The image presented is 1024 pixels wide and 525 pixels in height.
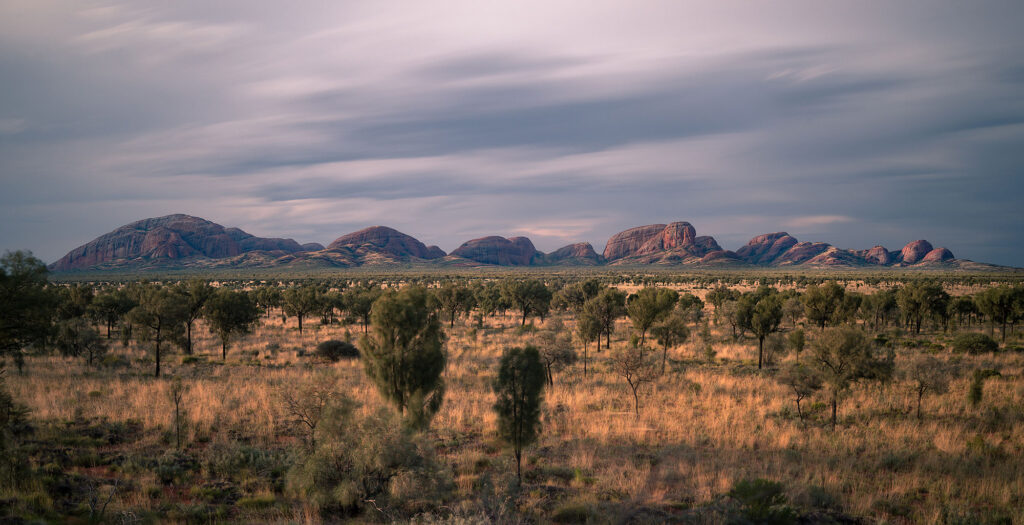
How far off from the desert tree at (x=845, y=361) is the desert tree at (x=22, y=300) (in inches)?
1010

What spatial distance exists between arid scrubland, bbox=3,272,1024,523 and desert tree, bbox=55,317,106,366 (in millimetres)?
1030

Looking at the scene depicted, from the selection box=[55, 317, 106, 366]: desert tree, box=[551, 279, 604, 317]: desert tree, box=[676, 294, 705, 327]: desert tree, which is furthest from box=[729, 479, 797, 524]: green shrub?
box=[551, 279, 604, 317]: desert tree

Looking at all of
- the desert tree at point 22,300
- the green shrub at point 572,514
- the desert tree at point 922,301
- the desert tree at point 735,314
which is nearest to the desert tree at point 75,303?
the desert tree at point 22,300

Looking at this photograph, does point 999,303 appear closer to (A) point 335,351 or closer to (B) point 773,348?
(B) point 773,348

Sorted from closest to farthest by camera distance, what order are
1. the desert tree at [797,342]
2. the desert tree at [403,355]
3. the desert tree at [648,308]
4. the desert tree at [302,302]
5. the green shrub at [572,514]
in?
the green shrub at [572,514] < the desert tree at [403,355] < the desert tree at [797,342] < the desert tree at [648,308] < the desert tree at [302,302]

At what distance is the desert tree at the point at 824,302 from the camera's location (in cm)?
3278

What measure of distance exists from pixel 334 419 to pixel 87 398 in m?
15.5

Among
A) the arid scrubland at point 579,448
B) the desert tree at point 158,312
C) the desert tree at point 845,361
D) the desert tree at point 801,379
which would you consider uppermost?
the desert tree at point 158,312

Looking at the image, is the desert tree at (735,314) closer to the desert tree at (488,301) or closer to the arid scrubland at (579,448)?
the arid scrubland at (579,448)

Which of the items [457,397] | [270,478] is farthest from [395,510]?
[457,397]

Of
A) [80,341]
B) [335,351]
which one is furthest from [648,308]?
[80,341]

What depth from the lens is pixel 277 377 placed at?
2261 centimetres

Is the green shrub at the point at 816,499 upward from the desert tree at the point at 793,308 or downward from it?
downward

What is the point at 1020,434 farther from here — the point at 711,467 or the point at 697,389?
the point at 711,467
